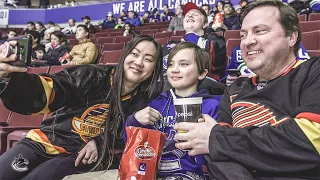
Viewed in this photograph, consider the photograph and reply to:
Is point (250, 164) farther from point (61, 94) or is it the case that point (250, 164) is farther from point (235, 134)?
point (61, 94)

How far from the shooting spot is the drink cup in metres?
0.91

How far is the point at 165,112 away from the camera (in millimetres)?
1366

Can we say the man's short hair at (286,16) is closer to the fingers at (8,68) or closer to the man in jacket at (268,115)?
the man in jacket at (268,115)

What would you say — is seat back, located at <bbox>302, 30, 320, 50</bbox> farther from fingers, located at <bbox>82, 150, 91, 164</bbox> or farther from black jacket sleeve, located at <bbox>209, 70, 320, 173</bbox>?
fingers, located at <bbox>82, 150, 91, 164</bbox>

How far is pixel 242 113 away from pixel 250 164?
21 cm

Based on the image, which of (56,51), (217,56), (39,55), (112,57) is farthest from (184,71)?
(39,55)

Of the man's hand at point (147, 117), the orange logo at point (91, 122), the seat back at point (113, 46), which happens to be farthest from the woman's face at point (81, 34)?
the man's hand at point (147, 117)

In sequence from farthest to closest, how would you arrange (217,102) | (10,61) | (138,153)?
(217,102) < (138,153) < (10,61)

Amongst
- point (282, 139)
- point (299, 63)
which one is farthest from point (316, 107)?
point (299, 63)

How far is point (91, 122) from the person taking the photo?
1.47 m

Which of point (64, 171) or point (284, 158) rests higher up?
point (284, 158)

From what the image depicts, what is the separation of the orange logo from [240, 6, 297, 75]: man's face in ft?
2.41

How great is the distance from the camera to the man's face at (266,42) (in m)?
0.99

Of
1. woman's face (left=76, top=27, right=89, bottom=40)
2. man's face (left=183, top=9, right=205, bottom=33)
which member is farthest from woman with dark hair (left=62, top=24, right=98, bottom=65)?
man's face (left=183, top=9, right=205, bottom=33)
